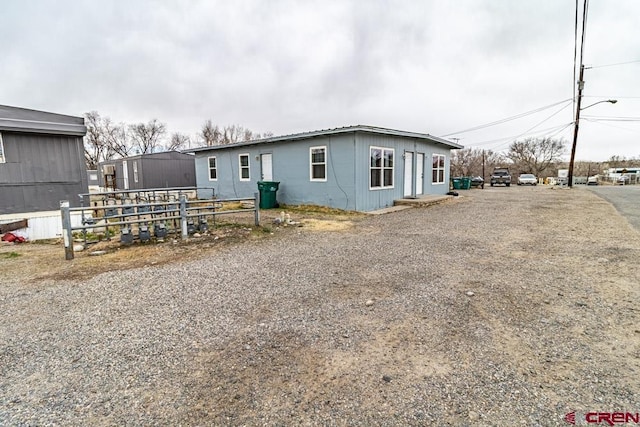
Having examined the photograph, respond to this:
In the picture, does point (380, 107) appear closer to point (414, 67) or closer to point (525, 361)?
point (414, 67)

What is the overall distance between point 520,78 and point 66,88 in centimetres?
2956

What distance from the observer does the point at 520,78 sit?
68.3 feet

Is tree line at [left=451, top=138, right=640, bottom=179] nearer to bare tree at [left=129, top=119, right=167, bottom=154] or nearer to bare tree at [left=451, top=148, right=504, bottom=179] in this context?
bare tree at [left=451, top=148, right=504, bottom=179]

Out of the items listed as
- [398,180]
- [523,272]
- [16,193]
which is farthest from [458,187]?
[16,193]

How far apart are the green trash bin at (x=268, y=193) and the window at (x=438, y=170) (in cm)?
784

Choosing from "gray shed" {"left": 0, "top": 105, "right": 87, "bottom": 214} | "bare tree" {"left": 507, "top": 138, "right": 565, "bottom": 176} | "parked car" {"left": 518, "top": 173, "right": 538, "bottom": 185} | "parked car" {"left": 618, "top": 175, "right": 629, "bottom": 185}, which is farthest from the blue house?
"bare tree" {"left": 507, "top": 138, "right": 565, "bottom": 176}

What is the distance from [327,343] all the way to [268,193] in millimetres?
9990

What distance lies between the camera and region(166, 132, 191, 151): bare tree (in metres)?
51.3

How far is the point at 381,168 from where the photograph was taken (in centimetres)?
1124

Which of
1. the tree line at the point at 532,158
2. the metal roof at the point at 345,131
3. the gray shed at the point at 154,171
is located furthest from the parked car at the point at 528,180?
the gray shed at the point at 154,171

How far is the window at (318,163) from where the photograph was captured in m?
11.1

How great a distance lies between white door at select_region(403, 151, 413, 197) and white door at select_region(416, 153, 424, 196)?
60cm

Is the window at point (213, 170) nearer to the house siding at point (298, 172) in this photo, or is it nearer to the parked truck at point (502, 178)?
the house siding at point (298, 172)

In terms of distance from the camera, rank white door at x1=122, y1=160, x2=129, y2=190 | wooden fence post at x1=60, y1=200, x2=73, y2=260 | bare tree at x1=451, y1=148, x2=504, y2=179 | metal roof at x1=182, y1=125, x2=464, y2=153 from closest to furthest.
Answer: wooden fence post at x1=60, y1=200, x2=73, y2=260 < metal roof at x1=182, y1=125, x2=464, y2=153 < white door at x1=122, y1=160, x2=129, y2=190 < bare tree at x1=451, y1=148, x2=504, y2=179
